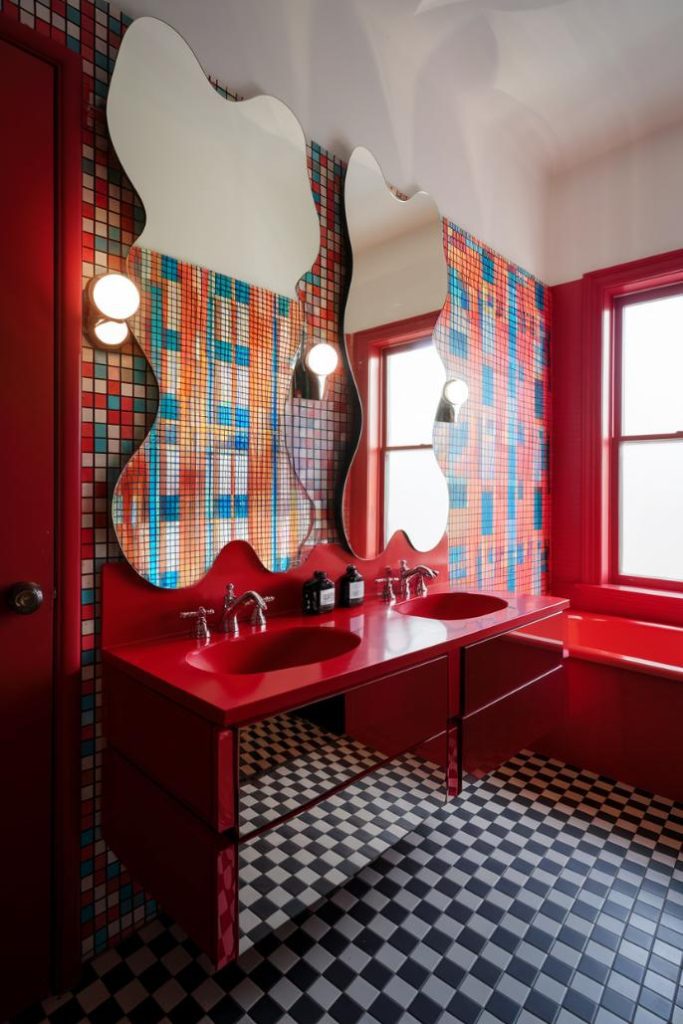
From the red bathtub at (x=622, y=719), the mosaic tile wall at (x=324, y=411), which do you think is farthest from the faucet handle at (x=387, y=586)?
the red bathtub at (x=622, y=719)

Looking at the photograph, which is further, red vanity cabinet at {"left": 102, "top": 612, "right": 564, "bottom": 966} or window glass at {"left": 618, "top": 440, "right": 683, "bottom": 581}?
window glass at {"left": 618, "top": 440, "right": 683, "bottom": 581}

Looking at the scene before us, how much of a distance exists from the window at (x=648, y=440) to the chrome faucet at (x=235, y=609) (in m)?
2.31

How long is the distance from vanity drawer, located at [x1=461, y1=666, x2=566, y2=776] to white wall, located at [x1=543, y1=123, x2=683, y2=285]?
7.16 feet

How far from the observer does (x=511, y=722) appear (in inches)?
75.8

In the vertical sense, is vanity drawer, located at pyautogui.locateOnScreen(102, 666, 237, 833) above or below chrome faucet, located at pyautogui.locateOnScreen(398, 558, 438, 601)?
below

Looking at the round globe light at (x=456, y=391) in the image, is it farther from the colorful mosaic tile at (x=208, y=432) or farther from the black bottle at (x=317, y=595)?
the black bottle at (x=317, y=595)

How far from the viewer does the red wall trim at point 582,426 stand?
3.12 metres

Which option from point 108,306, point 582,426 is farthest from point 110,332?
point 582,426

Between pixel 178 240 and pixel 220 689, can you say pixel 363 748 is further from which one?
pixel 178 240

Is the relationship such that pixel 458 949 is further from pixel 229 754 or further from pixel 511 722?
pixel 229 754

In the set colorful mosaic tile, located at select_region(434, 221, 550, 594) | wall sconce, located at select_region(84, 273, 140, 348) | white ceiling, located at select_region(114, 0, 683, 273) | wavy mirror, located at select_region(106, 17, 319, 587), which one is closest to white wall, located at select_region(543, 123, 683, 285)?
white ceiling, located at select_region(114, 0, 683, 273)

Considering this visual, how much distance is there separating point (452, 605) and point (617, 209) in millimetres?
2291

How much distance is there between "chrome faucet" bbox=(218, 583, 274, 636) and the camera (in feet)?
5.27

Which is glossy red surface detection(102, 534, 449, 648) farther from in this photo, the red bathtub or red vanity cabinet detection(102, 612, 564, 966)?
the red bathtub
